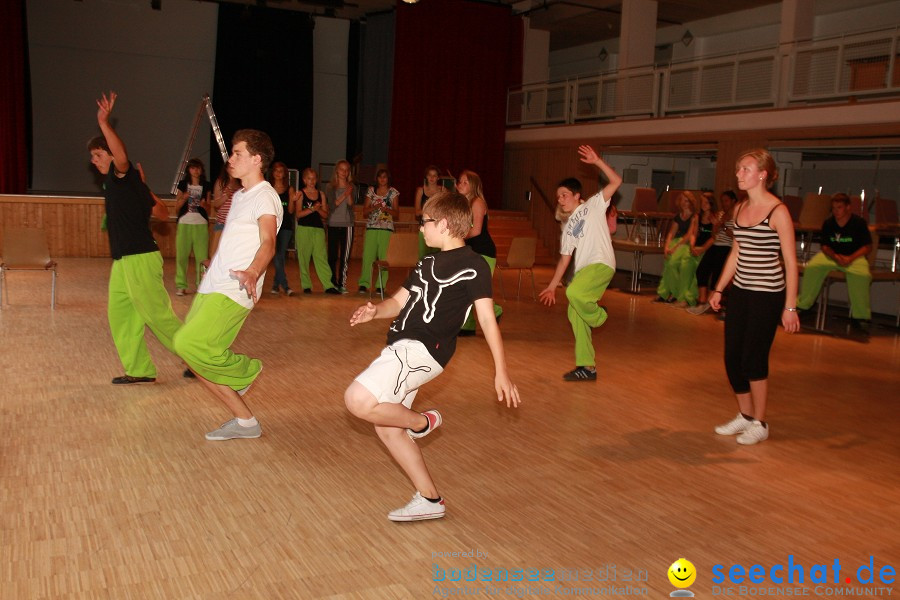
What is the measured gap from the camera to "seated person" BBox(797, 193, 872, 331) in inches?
336

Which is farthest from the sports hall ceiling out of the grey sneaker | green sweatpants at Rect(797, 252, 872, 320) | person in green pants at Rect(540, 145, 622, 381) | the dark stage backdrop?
the grey sneaker

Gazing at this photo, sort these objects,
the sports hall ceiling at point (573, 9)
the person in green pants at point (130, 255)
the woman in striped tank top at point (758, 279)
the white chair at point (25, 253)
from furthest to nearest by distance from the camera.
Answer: the sports hall ceiling at point (573, 9)
the white chair at point (25, 253)
the person in green pants at point (130, 255)
the woman in striped tank top at point (758, 279)

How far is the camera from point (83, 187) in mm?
14688

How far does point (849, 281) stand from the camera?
8.70 m

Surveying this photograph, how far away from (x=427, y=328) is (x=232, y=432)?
1670 millimetres

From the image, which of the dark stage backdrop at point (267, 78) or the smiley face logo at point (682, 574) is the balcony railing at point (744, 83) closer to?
the dark stage backdrop at point (267, 78)

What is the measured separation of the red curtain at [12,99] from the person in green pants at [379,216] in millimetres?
7285

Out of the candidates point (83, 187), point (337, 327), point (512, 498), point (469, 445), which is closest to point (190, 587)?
point (512, 498)

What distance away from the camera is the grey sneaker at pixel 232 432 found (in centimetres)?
411

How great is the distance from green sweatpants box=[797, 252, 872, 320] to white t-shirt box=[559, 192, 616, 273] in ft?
14.3

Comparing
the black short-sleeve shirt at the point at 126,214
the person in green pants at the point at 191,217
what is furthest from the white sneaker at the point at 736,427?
the person in green pants at the point at 191,217

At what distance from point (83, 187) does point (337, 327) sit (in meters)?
9.48

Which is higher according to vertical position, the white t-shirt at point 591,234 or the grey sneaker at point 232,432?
the white t-shirt at point 591,234

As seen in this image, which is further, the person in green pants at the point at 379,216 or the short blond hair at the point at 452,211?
the person in green pants at the point at 379,216
